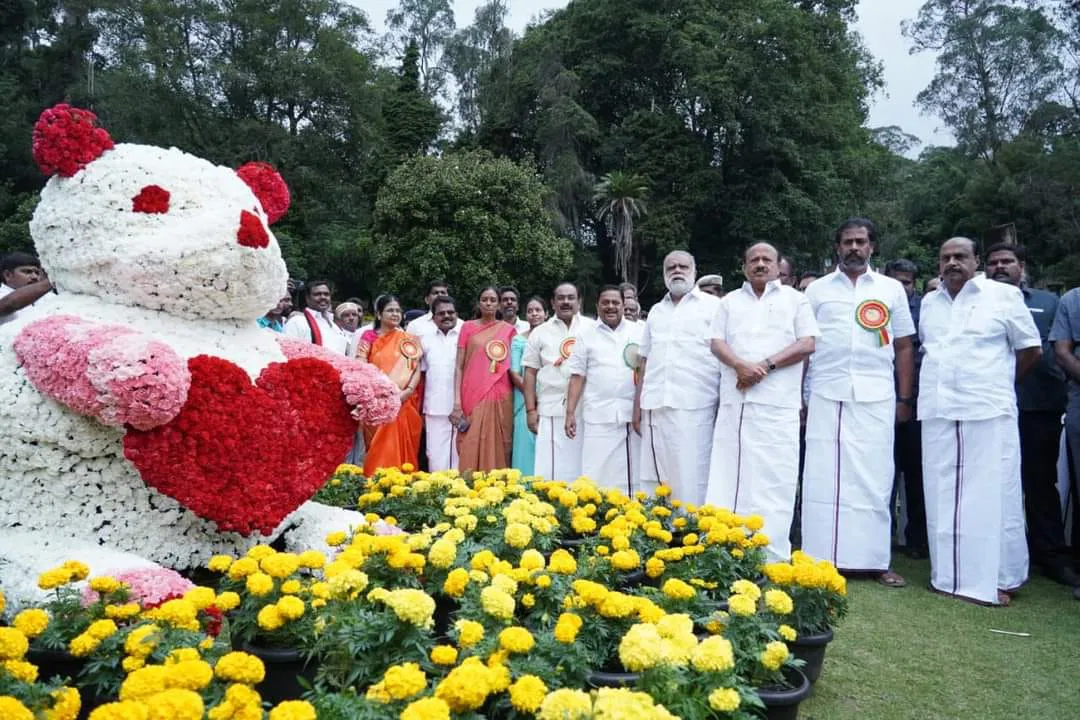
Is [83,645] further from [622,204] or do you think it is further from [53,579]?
[622,204]

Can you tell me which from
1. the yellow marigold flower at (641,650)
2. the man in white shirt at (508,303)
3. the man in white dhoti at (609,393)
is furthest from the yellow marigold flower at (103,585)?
the man in white shirt at (508,303)

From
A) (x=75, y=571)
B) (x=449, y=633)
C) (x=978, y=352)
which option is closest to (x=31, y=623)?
(x=75, y=571)

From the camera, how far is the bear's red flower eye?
143 inches

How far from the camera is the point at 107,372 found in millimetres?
3145

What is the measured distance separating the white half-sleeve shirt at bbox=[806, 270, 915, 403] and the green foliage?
18171 mm

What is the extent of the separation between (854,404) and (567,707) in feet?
13.0

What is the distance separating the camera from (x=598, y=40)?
3123 cm

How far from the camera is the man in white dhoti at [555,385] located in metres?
6.77

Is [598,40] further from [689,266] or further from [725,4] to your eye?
[689,266]

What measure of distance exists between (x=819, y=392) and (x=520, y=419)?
288 cm

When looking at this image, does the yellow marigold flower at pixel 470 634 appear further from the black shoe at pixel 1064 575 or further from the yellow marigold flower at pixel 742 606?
the black shoe at pixel 1064 575

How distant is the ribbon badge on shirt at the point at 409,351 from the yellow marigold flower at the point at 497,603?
4.97 m

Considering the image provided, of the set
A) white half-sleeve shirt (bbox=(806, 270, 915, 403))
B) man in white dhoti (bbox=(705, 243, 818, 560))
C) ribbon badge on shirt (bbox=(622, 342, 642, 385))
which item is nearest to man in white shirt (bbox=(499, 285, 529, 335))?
ribbon badge on shirt (bbox=(622, 342, 642, 385))

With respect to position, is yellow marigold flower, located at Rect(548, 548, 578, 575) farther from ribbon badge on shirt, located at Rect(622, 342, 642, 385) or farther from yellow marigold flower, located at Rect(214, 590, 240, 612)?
ribbon badge on shirt, located at Rect(622, 342, 642, 385)
